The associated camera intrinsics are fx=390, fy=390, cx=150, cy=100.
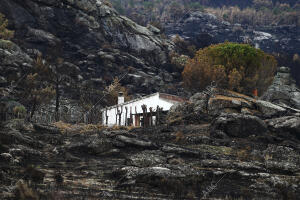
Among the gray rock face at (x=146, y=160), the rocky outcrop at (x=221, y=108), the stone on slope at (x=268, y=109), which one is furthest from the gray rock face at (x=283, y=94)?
the gray rock face at (x=146, y=160)

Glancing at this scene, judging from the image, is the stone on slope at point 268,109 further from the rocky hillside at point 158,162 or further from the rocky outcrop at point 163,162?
the rocky outcrop at point 163,162

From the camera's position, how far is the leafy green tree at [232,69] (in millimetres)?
70938

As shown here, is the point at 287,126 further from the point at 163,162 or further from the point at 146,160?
the point at 146,160

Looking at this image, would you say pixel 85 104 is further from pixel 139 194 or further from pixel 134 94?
pixel 139 194

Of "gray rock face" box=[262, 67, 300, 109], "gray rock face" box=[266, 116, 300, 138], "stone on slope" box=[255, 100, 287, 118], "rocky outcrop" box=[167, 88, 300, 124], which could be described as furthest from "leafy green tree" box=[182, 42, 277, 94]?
"gray rock face" box=[266, 116, 300, 138]

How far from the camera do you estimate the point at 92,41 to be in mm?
114000

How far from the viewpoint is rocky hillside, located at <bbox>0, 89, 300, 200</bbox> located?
63.0ft

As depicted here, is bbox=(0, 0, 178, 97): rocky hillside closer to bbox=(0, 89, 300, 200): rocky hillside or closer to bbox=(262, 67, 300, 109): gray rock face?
bbox=(262, 67, 300, 109): gray rock face

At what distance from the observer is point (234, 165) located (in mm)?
26609

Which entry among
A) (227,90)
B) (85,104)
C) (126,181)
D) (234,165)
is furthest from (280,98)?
(126,181)

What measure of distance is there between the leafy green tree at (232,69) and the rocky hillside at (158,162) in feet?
93.5

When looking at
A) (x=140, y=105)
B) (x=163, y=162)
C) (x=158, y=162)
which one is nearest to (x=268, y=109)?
(x=140, y=105)

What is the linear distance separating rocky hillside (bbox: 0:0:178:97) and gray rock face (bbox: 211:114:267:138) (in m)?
62.7

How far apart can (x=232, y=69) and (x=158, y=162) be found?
170 feet
